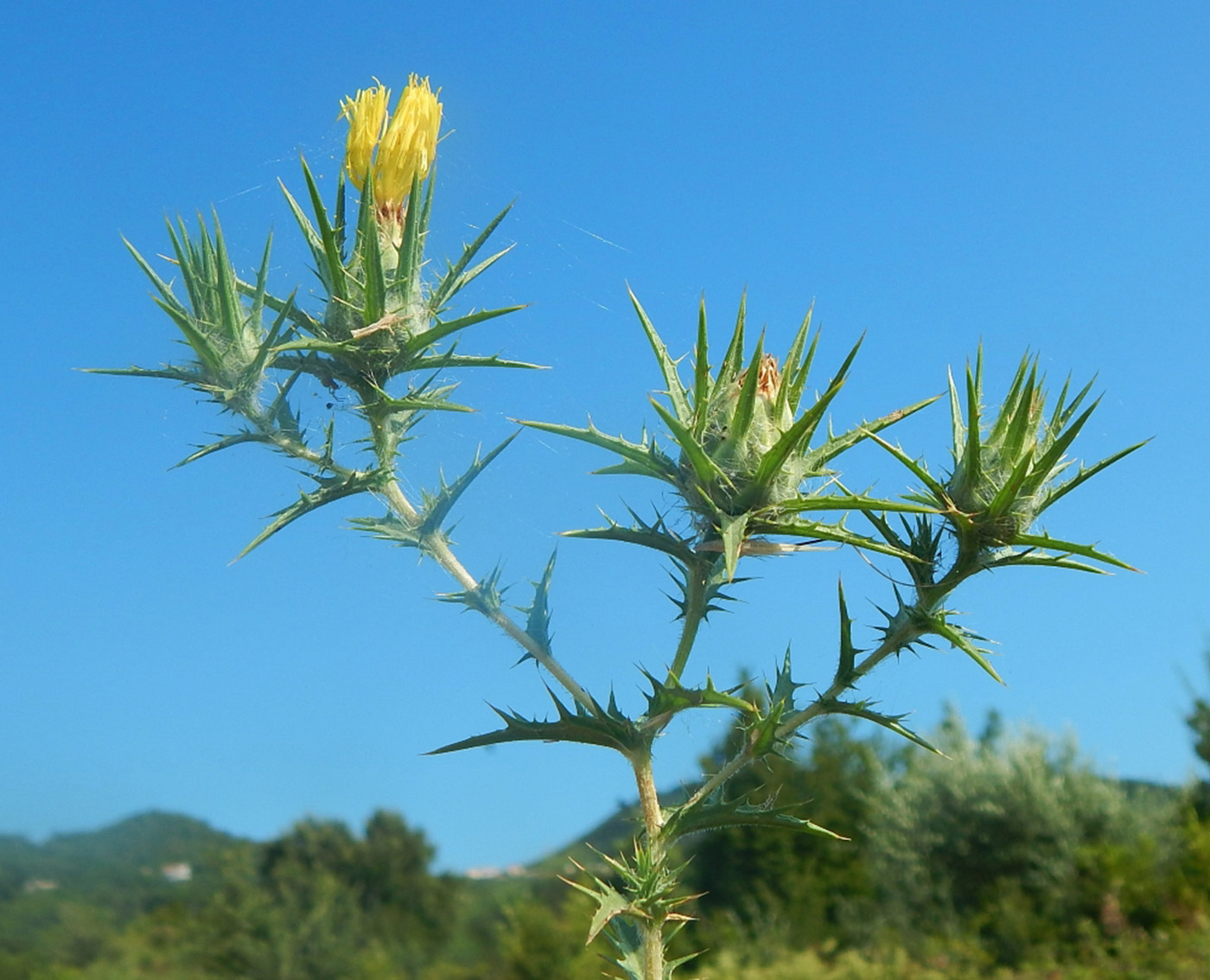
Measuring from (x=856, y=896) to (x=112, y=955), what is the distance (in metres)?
29.1

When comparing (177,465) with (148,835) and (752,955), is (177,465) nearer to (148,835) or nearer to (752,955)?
(752,955)

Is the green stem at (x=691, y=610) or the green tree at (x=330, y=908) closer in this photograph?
the green stem at (x=691, y=610)

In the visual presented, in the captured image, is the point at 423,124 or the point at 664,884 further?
the point at 423,124

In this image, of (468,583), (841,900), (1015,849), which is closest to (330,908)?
(841,900)

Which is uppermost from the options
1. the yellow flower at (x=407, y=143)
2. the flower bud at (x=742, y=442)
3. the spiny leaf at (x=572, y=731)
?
the yellow flower at (x=407, y=143)

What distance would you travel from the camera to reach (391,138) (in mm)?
2717

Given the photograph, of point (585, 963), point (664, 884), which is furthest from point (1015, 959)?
point (664, 884)

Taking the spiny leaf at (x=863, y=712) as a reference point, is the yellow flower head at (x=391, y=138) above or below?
above

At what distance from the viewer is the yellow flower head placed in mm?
2705

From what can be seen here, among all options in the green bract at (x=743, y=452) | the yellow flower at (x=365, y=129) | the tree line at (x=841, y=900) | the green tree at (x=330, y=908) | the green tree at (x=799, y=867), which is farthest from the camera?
the green tree at (x=330, y=908)

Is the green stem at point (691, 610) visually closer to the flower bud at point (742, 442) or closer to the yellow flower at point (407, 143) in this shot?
the flower bud at point (742, 442)

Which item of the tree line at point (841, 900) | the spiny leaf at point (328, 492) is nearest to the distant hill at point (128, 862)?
the tree line at point (841, 900)

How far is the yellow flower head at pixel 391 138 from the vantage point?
271cm

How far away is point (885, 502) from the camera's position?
209cm
